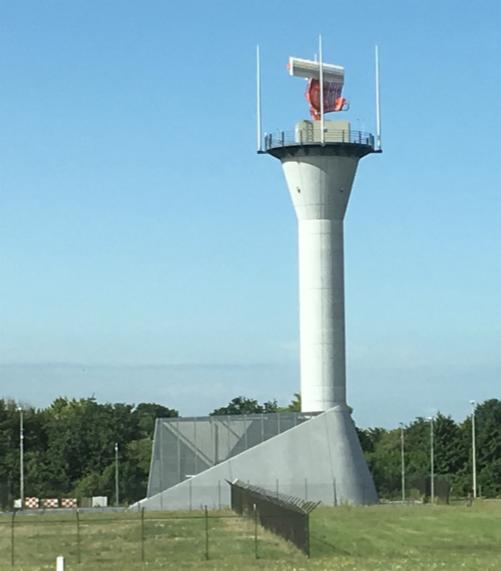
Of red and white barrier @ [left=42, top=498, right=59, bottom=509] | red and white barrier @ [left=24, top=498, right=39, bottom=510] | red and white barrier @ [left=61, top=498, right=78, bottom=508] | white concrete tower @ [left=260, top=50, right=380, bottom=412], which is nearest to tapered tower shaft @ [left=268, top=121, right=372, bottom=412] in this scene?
white concrete tower @ [left=260, top=50, right=380, bottom=412]

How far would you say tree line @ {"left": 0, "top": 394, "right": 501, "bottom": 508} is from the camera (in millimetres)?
137250

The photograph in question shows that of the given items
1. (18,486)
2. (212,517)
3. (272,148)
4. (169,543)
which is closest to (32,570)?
(169,543)

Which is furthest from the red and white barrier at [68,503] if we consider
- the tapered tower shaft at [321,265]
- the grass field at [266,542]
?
the grass field at [266,542]

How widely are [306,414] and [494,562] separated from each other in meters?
42.9

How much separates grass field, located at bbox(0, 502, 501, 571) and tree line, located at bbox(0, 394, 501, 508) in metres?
46.6

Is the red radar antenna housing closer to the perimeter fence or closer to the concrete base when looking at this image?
the concrete base

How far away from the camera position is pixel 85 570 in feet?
175

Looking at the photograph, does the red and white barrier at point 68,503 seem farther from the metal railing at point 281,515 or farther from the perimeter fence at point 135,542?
the perimeter fence at point 135,542

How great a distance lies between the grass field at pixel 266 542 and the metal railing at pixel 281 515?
53 cm

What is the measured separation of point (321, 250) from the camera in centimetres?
9881

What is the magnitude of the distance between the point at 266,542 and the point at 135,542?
581cm

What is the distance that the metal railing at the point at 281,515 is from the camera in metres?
58.2

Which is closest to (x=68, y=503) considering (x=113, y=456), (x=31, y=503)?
(x=31, y=503)

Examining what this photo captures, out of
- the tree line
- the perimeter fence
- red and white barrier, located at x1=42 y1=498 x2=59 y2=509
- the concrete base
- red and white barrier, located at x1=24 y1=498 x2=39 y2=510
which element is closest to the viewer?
the perimeter fence
